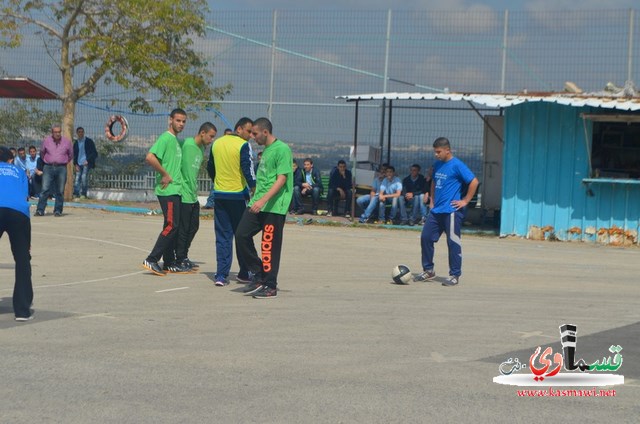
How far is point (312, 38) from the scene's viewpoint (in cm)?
2514

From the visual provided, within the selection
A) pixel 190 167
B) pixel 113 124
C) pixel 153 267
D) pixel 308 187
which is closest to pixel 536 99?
pixel 308 187

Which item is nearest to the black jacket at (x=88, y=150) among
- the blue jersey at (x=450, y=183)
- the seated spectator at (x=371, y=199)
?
the seated spectator at (x=371, y=199)

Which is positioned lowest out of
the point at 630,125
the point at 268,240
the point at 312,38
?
the point at 268,240

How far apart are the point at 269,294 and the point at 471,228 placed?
39.9 ft

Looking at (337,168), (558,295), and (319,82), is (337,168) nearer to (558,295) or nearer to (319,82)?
(319,82)

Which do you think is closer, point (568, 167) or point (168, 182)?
point (168, 182)

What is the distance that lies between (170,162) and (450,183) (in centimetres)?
331

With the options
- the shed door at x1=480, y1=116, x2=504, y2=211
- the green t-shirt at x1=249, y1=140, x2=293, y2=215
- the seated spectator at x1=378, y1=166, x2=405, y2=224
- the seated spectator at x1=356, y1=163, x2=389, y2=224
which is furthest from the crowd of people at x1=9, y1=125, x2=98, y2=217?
the green t-shirt at x1=249, y1=140, x2=293, y2=215

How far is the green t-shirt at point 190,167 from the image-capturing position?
502 inches

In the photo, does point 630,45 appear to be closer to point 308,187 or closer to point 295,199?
point 308,187

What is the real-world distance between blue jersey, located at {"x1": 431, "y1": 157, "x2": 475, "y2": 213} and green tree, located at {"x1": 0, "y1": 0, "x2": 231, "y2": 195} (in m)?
13.3

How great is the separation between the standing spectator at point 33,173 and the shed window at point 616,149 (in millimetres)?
12960

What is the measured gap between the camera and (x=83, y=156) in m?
26.0

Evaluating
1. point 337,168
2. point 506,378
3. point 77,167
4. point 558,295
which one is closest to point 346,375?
point 506,378
